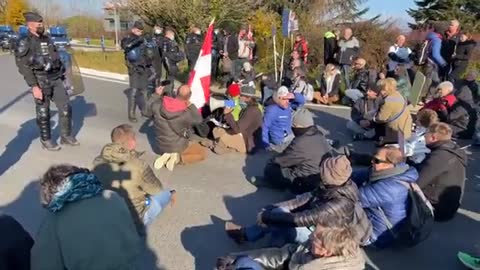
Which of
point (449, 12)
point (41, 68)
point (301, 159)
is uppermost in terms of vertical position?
point (449, 12)

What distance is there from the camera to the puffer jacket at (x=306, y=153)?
5.16m

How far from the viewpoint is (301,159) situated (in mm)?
5207

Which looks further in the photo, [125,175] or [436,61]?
[436,61]

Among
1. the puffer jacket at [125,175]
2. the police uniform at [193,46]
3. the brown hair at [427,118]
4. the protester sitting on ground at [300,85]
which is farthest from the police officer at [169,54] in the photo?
the puffer jacket at [125,175]

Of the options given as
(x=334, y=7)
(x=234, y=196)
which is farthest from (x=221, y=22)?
(x=234, y=196)

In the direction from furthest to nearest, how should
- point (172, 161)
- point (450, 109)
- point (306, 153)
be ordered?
point (450, 109) → point (172, 161) → point (306, 153)

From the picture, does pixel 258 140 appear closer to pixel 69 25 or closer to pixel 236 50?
pixel 236 50

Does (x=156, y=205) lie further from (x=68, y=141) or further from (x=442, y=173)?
(x=68, y=141)

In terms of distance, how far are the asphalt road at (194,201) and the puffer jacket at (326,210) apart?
0.49m

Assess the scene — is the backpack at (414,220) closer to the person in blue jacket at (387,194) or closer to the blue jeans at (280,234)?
the person in blue jacket at (387,194)

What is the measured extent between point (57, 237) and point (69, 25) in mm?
50197

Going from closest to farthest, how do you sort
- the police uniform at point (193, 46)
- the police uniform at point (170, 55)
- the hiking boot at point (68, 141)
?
the hiking boot at point (68, 141) < the police uniform at point (170, 55) < the police uniform at point (193, 46)

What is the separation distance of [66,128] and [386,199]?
4.94 metres

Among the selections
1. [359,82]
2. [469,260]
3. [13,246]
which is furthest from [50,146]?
[359,82]
